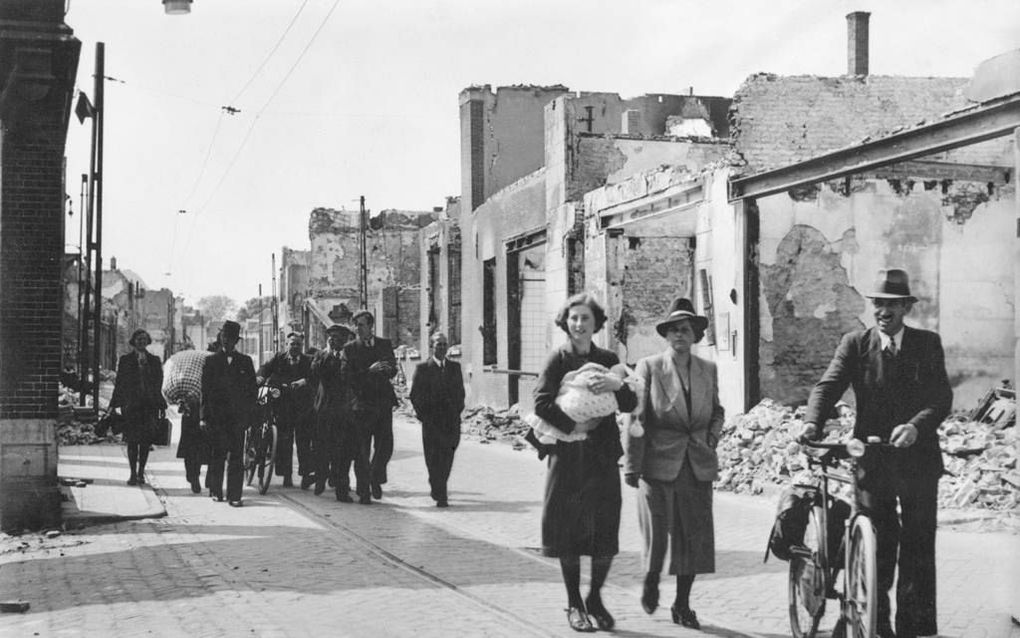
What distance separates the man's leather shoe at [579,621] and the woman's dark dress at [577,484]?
30 cm

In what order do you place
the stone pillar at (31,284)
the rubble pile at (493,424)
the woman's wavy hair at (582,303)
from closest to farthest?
the woman's wavy hair at (582,303) → the stone pillar at (31,284) → the rubble pile at (493,424)

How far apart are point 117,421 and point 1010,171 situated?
46.3ft

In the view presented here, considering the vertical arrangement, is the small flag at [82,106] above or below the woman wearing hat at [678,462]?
above

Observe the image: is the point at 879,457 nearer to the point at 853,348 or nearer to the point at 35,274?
the point at 853,348

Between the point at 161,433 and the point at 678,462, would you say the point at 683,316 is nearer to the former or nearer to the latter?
the point at 678,462

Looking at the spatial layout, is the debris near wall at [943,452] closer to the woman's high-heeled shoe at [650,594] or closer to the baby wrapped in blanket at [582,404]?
the woman's high-heeled shoe at [650,594]

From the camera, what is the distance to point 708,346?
17.9 metres

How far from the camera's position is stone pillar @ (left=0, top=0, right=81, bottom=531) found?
32.8 ft

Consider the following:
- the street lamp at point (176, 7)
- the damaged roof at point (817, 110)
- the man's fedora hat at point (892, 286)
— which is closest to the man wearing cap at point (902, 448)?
Answer: the man's fedora hat at point (892, 286)

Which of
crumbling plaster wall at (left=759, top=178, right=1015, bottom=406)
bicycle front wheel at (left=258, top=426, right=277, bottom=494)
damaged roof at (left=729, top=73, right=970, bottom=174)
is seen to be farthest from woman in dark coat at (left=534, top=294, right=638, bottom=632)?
damaged roof at (left=729, top=73, right=970, bottom=174)

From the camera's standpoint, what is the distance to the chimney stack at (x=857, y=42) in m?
29.4

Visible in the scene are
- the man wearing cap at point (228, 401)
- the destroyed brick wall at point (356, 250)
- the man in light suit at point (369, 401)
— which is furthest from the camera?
the destroyed brick wall at point (356, 250)

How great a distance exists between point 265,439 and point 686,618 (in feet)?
25.1

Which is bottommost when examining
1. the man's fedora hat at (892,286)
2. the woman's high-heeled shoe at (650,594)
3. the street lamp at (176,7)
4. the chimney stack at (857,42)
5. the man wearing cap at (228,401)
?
the woman's high-heeled shoe at (650,594)
